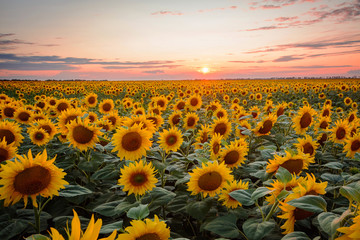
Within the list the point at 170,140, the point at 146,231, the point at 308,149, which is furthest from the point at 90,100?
the point at 146,231

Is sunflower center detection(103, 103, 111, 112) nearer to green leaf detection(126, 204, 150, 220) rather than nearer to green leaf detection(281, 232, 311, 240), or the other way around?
green leaf detection(126, 204, 150, 220)

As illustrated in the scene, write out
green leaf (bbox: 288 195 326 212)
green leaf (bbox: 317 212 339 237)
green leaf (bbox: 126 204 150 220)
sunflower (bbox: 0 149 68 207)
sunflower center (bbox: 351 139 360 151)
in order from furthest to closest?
sunflower center (bbox: 351 139 360 151)
sunflower (bbox: 0 149 68 207)
green leaf (bbox: 126 204 150 220)
green leaf (bbox: 288 195 326 212)
green leaf (bbox: 317 212 339 237)

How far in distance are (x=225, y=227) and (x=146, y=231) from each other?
87cm

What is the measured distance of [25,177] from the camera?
1.86m

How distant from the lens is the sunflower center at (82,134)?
2.98m

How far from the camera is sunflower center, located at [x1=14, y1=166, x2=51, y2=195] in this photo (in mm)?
1848

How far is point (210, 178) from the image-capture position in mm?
2387

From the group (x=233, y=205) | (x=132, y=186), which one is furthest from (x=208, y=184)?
(x=132, y=186)

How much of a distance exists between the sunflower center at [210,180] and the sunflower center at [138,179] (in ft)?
1.98

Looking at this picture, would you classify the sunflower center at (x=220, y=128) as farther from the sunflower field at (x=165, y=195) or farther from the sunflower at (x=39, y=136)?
the sunflower at (x=39, y=136)

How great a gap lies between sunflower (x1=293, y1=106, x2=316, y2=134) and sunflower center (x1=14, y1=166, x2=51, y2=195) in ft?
15.2

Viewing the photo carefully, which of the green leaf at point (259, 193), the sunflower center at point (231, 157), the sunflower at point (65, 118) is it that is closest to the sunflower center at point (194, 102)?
the sunflower at point (65, 118)

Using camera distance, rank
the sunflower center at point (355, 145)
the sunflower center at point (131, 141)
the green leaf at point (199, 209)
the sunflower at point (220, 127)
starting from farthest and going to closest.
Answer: the sunflower at point (220, 127), the sunflower center at point (355, 145), the sunflower center at point (131, 141), the green leaf at point (199, 209)

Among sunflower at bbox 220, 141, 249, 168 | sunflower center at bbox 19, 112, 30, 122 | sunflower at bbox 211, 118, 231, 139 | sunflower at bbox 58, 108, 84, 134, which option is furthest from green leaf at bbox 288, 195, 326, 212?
sunflower center at bbox 19, 112, 30, 122
